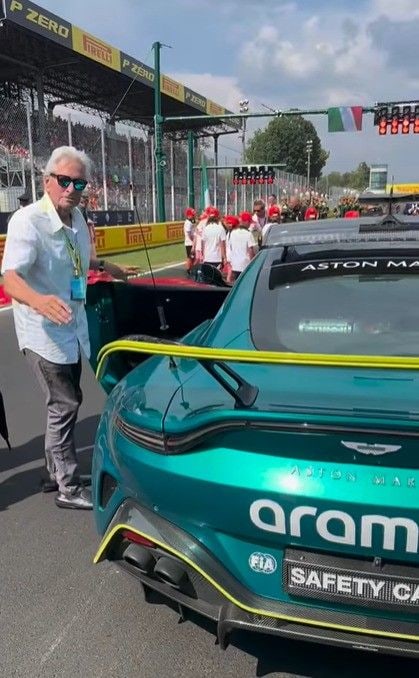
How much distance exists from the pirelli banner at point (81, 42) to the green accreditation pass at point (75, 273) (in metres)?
26.3

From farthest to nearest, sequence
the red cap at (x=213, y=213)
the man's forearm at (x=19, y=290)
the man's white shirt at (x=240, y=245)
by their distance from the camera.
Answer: the red cap at (x=213, y=213) → the man's white shirt at (x=240, y=245) → the man's forearm at (x=19, y=290)

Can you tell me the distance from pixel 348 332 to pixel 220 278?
1.90 metres

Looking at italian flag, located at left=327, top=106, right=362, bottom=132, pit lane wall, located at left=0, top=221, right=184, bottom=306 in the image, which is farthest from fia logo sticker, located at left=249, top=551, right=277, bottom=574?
italian flag, located at left=327, top=106, right=362, bottom=132

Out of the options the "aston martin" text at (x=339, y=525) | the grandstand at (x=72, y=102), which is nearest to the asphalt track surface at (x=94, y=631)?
the "aston martin" text at (x=339, y=525)

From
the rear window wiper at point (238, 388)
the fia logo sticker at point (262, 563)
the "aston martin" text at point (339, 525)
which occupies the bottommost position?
the fia logo sticker at point (262, 563)

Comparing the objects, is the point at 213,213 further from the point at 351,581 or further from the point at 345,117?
the point at 345,117

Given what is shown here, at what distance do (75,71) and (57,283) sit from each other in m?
36.9

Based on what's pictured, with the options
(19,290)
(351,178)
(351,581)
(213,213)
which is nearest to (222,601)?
(351,581)

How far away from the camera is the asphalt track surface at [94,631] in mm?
2232

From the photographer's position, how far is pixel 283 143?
332ft

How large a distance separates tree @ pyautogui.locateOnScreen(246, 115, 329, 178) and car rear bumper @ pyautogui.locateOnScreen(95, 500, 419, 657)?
10220 centimetres

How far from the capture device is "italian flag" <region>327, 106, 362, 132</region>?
2428cm

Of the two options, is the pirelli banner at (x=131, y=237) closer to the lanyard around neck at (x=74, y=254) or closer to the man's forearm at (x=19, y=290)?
the lanyard around neck at (x=74, y=254)

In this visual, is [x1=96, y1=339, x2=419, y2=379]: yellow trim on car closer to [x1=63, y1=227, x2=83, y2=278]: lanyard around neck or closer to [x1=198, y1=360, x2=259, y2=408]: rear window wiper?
[x1=198, y1=360, x2=259, y2=408]: rear window wiper
